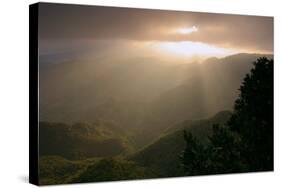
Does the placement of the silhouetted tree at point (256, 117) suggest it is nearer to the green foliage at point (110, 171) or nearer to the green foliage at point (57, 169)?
the green foliage at point (110, 171)

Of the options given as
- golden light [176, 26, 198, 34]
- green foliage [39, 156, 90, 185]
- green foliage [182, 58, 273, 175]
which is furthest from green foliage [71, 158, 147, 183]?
golden light [176, 26, 198, 34]

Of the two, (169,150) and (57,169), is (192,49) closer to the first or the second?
(169,150)

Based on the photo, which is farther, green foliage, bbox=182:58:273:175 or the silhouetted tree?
the silhouetted tree

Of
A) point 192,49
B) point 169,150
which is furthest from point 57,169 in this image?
point 192,49

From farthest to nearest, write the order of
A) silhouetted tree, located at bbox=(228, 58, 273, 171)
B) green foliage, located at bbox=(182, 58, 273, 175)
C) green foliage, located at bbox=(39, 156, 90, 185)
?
silhouetted tree, located at bbox=(228, 58, 273, 171) < green foliage, located at bbox=(182, 58, 273, 175) < green foliage, located at bbox=(39, 156, 90, 185)

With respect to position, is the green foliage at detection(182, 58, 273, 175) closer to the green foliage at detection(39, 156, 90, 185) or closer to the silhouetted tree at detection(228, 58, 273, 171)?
the silhouetted tree at detection(228, 58, 273, 171)
